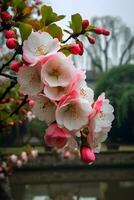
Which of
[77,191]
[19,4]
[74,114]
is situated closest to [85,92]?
[74,114]

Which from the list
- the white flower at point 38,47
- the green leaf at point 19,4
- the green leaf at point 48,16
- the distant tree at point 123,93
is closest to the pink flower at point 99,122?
the white flower at point 38,47

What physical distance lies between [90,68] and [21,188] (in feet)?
30.8

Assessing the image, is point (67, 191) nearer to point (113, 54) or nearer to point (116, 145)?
point (116, 145)

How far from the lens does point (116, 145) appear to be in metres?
10.6

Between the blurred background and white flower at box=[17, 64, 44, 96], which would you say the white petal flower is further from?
the blurred background

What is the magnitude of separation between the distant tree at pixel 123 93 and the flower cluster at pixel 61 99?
9.24 m

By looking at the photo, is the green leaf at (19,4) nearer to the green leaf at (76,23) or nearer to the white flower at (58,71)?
the green leaf at (76,23)

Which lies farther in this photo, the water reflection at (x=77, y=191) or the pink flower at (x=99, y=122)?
the water reflection at (x=77, y=191)

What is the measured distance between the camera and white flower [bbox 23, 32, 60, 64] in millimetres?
735

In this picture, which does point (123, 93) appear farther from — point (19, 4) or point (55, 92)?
point (55, 92)

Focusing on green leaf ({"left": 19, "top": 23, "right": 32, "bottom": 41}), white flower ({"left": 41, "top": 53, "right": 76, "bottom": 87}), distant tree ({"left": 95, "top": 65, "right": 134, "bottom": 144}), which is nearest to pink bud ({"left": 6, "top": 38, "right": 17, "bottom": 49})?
green leaf ({"left": 19, "top": 23, "right": 32, "bottom": 41})

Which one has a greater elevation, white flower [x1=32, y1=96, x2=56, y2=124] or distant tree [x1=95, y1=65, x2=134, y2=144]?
white flower [x1=32, y1=96, x2=56, y2=124]

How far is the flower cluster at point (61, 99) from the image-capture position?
2.33ft

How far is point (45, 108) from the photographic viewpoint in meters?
0.74
